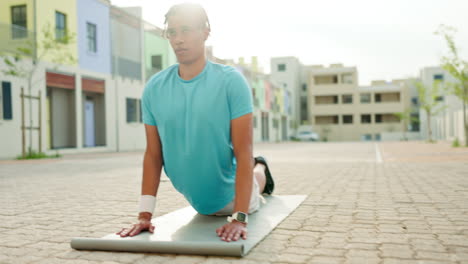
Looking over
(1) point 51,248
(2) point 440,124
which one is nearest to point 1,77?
(1) point 51,248

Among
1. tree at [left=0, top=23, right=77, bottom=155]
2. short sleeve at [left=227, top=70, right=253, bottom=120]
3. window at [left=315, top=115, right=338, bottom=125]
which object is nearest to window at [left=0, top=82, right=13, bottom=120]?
tree at [left=0, top=23, right=77, bottom=155]

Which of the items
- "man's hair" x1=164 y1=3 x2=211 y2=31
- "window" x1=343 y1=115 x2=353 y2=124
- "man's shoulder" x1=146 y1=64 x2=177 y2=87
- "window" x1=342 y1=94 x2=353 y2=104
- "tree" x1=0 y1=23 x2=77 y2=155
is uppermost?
"window" x1=342 y1=94 x2=353 y2=104

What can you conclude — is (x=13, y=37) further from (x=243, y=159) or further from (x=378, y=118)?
(x=378, y=118)

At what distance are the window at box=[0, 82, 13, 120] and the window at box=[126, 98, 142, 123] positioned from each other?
8.78 m

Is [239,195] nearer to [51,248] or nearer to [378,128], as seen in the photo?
[51,248]

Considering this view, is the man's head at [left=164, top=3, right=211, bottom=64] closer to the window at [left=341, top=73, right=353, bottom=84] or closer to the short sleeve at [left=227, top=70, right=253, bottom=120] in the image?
the short sleeve at [left=227, top=70, right=253, bottom=120]

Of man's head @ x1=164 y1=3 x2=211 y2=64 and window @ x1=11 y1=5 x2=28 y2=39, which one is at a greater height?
window @ x1=11 y1=5 x2=28 y2=39

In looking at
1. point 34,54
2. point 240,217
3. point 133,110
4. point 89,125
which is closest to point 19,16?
point 34,54

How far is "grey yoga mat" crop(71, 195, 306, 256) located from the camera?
2738 mm

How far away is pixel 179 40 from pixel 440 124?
1942 inches

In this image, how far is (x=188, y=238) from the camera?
3066 mm

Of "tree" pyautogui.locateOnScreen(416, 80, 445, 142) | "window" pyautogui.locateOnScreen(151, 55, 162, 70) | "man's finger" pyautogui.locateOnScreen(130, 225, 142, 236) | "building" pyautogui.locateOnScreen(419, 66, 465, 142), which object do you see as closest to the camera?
"man's finger" pyautogui.locateOnScreen(130, 225, 142, 236)

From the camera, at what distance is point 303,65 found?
76.3 meters

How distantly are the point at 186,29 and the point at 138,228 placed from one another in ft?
4.53
